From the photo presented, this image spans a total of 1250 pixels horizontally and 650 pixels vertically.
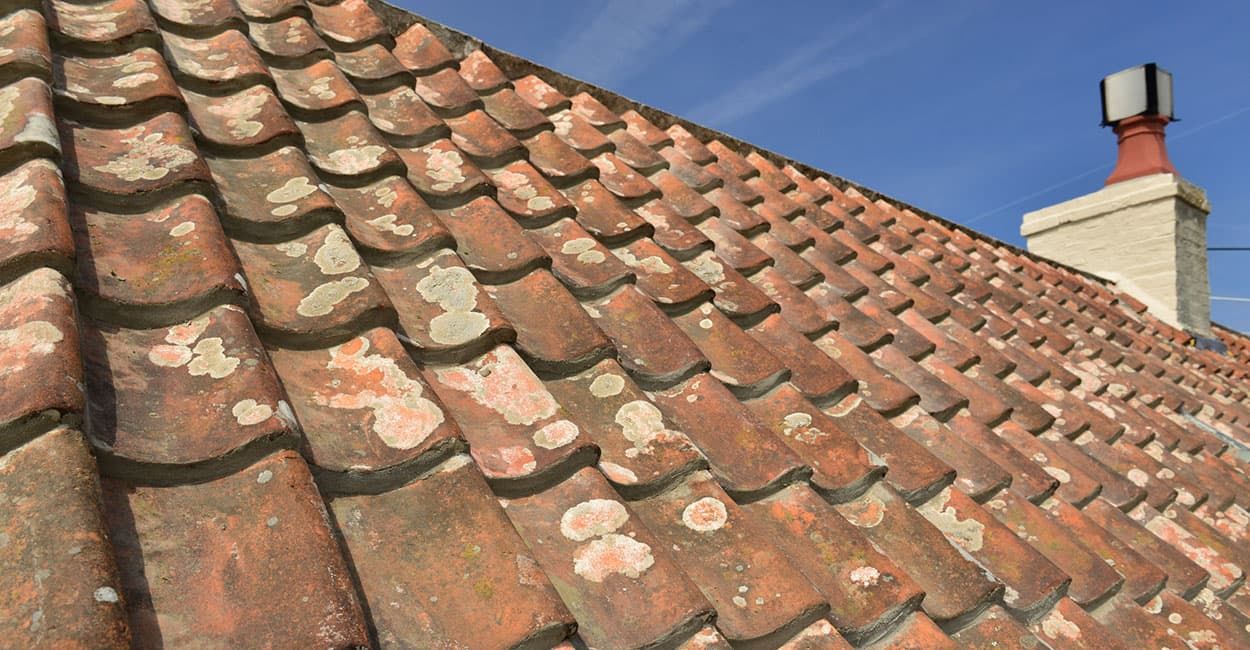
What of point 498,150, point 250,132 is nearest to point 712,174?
point 498,150

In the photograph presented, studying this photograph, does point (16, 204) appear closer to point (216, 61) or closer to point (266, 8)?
point (216, 61)

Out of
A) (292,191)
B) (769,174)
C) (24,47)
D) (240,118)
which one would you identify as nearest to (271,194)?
(292,191)

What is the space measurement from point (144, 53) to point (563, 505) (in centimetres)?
170

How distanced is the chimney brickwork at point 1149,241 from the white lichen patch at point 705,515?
761 cm

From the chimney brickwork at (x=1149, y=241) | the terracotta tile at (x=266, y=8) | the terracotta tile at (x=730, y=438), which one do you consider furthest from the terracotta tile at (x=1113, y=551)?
the chimney brickwork at (x=1149, y=241)

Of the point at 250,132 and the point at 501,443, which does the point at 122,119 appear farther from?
the point at 501,443

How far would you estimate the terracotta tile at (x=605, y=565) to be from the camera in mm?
1343

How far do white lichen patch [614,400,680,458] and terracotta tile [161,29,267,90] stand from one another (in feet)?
4.76

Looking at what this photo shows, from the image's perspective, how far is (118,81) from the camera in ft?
6.95

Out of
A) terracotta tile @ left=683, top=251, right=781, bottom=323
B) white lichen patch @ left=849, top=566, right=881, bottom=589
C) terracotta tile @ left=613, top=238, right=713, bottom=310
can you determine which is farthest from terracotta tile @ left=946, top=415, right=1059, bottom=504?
white lichen patch @ left=849, top=566, right=881, bottom=589

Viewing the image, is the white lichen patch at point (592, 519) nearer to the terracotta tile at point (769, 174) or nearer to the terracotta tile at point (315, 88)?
the terracotta tile at point (315, 88)

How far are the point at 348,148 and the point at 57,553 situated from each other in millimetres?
1673

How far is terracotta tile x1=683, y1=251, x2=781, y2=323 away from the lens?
277 centimetres

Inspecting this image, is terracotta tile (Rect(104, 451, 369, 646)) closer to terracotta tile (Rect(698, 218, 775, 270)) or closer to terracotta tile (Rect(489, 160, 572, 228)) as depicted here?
terracotta tile (Rect(489, 160, 572, 228))
